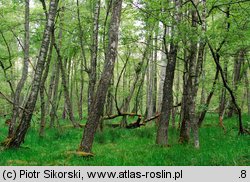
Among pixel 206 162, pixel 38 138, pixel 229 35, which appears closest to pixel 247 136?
pixel 229 35

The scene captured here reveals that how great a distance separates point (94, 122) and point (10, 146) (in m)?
3.15

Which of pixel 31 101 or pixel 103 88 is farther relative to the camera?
pixel 31 101

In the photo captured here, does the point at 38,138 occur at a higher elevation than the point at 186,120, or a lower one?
lower

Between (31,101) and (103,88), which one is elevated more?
(103,88)

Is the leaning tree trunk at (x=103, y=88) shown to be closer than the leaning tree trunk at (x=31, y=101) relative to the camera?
Yes

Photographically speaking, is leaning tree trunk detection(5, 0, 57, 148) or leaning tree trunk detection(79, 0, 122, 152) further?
leaning tree trunk detection(5, 0, 57, 148)

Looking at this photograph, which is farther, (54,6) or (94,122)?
(54,6)

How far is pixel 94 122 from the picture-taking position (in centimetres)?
751

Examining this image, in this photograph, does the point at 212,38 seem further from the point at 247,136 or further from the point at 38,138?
the point at 38,138

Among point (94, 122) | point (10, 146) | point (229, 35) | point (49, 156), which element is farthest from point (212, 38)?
point (10, 146)

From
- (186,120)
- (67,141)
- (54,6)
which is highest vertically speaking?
(54,6)
